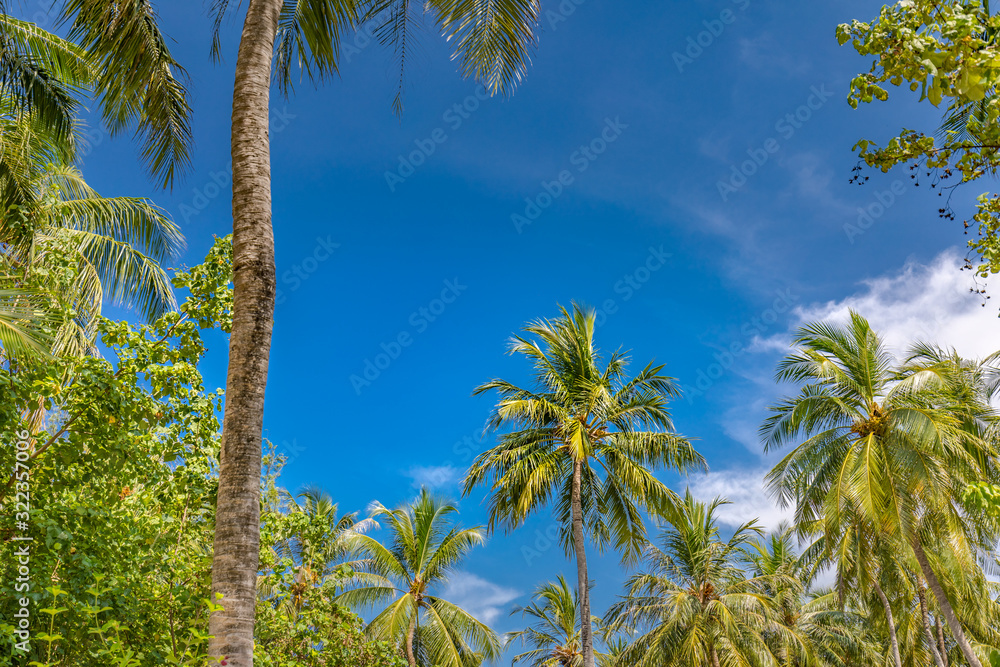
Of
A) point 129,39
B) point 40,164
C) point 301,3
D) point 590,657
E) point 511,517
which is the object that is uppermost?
point 40,164

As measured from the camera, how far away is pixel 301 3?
7.87 meters

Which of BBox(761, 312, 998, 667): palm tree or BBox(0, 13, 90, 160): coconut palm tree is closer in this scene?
BBox(0, 13, 90, 160): coconut palm tree

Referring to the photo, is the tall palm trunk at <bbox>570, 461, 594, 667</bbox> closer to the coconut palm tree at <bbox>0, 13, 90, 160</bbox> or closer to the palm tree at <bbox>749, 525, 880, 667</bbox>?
the palm tree at <bbox>749, 525, 880, 667</bbox>

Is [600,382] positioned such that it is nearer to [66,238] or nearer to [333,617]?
[333,617]

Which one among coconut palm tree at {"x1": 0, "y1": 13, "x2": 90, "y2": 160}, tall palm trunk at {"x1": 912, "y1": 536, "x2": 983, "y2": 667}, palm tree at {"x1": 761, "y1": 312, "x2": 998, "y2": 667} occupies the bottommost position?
tall palm trunk at {"x1": 912, "y1": 536, "x2": 983, "y2": 667}

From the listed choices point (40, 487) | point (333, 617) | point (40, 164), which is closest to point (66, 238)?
point (40, 487)

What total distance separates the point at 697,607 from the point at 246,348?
21.5m

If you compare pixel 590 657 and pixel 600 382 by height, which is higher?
pixel 600 382

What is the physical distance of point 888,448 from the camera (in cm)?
1736

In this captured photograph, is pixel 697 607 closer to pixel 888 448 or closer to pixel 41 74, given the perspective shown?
pixel 888 448

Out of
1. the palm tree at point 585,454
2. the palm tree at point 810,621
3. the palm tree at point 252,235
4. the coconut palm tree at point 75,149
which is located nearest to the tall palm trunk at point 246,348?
the palm tree at point 252,235

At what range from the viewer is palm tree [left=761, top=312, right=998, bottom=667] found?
1612cm

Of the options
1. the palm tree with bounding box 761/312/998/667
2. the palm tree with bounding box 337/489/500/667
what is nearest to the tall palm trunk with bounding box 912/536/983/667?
the palm tree with bounding box 761/312/998/667

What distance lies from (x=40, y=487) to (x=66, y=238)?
10.5ft
